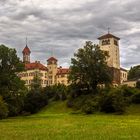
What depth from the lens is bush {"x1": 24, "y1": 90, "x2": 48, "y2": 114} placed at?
11686 cm

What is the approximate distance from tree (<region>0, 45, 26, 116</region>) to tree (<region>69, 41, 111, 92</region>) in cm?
3364

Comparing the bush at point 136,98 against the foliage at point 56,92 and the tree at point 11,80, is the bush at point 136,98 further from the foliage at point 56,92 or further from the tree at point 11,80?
the tree at point 11,80

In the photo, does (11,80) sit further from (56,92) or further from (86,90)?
(56,92)

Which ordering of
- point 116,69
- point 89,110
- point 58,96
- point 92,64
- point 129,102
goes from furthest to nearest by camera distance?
point 116,69 < point 58,96 < point 92,64 < point 129,102 < point 89,110

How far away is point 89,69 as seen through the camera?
381 ft

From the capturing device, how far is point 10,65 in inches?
3351

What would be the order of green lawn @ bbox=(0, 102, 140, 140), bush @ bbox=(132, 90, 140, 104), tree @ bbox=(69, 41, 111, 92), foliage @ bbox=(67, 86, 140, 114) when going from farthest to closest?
tree @ bbox=(69, 41, 111, 92) → bush @ bbox=(132, 90, 140, 104) → foliage @ bbox=(67, 86, 140, 114) → green lawn @ bbox=(0, 102, 140, 140)

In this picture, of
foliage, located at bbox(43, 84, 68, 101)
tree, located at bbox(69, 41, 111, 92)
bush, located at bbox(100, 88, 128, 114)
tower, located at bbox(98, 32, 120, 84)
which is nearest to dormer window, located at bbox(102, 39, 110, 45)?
tower, located at bbox(98, 32, 120, 84)

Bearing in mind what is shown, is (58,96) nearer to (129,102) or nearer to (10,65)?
(129,102)

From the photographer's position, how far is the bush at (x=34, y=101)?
383ft

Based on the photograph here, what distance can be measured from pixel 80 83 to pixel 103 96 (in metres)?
22.4

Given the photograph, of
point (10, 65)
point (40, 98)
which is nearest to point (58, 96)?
point (40, 98)

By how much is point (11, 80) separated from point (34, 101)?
3732 centimetres

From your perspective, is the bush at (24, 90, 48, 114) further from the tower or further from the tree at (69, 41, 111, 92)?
the tower
